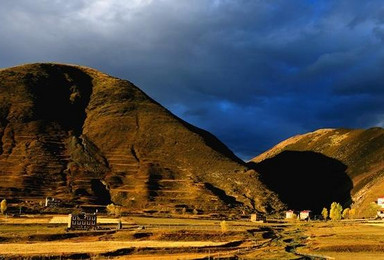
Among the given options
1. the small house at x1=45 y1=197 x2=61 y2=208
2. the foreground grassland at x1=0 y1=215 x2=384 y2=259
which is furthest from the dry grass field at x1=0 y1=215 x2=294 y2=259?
the small house at x1=45 y1=197 x2=61 y2=208

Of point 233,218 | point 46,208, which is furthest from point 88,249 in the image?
point 233,218

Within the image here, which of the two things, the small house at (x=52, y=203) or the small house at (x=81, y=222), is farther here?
the small house at (x=52, y=203)

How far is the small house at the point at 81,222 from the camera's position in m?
107

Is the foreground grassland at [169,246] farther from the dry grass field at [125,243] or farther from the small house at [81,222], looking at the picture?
the small house at [81,222]

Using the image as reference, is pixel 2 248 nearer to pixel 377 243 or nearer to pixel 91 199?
pixel 377 243

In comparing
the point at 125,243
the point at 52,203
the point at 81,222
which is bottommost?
the point at 125,243

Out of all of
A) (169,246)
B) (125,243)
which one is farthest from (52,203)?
(169,246)

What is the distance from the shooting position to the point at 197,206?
196000 millimetres

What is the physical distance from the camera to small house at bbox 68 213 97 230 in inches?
4215

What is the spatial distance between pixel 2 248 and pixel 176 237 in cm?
3700

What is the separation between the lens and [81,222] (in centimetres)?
10831

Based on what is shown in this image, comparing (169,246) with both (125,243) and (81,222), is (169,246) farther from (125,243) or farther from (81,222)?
(81,222)

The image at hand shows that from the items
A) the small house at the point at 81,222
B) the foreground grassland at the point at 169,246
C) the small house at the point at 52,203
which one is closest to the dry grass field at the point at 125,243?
the foreground grassland at the point at 169,246

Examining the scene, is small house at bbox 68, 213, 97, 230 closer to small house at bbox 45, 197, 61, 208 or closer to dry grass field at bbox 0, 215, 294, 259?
dry grass field at bbox 0, 215, 294, 259
